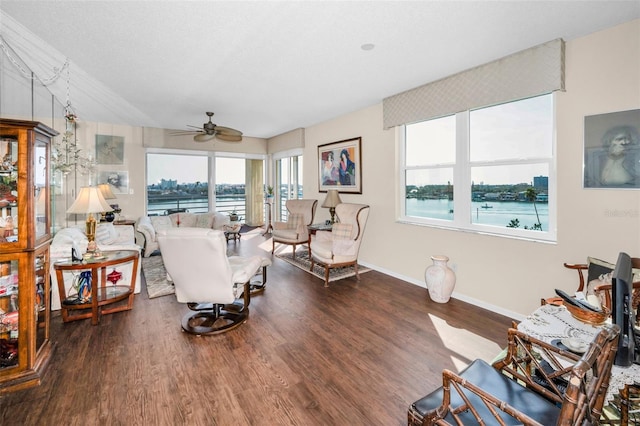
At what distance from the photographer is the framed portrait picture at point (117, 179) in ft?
20.0

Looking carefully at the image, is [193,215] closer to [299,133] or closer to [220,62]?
[299,133]

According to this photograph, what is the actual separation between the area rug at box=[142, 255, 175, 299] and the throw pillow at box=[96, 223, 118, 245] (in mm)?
640

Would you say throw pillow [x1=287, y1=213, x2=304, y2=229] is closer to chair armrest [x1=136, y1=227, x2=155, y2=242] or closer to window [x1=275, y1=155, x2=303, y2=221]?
window [x1=275, y1=155, x2=303, y2=221]

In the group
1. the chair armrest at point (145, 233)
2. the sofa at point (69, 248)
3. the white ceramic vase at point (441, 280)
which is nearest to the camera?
the sofa at point (69, 248)

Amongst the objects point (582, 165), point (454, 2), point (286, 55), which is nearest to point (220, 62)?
point (286, 55)

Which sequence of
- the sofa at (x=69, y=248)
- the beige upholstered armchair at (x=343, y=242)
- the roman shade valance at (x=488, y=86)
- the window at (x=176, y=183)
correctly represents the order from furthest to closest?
the window at (x=176, y=183) < the beige upholstered armchair at (x=343, y=242) < the sofa at (x=69, y=248) < the roman shade valance at (x=488, y=86)

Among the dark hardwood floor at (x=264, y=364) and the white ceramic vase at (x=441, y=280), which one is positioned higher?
the white ceramic vase at (x=441, y=280)

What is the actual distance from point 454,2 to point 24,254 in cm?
353

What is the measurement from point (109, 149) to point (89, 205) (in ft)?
12.9

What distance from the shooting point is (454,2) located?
2.12m

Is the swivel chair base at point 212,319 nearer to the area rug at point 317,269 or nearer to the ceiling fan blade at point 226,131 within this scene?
the area rug at point 317,269

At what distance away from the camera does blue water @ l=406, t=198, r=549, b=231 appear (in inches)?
119

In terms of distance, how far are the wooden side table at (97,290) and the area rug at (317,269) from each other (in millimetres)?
2404

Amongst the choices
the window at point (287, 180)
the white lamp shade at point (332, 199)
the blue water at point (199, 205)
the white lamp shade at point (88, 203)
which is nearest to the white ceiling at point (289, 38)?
the white lamp shade at point (88, 203)
